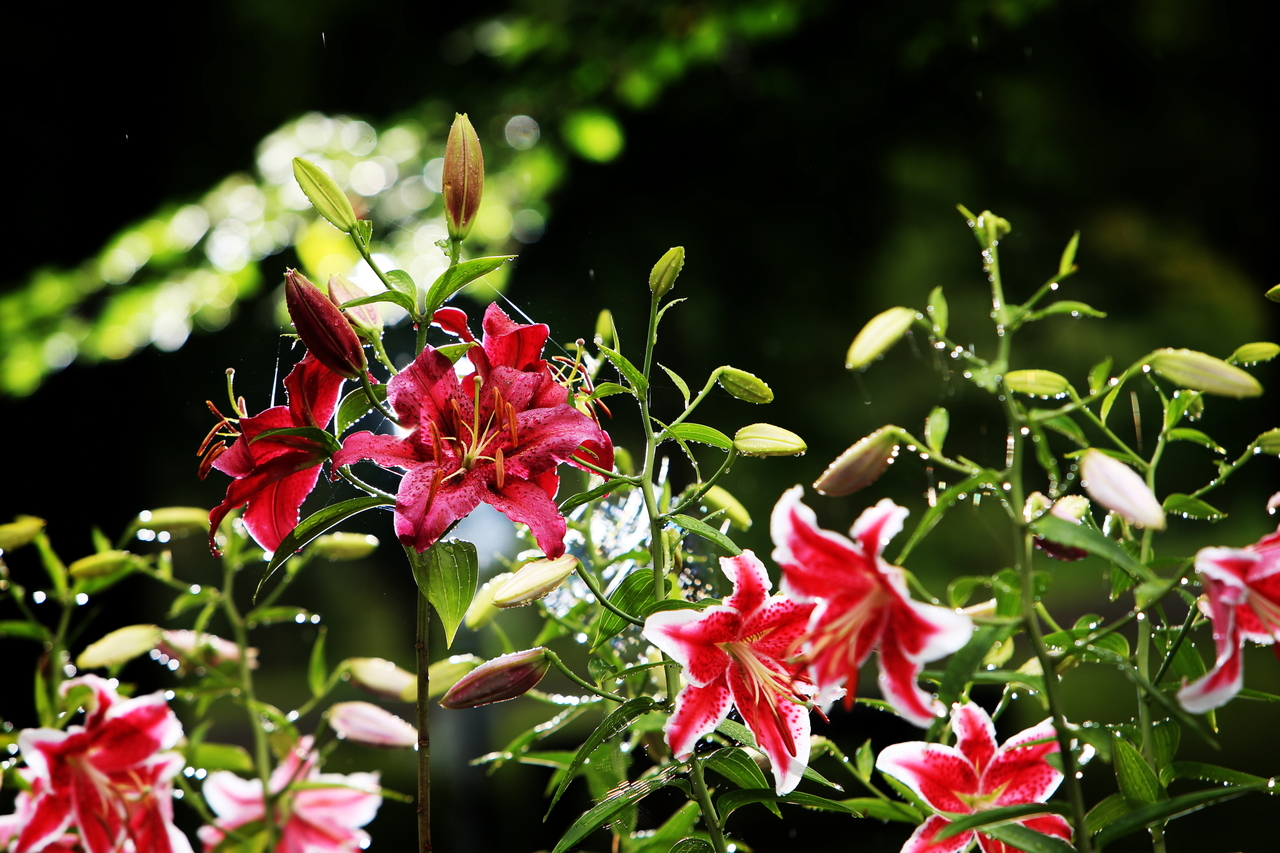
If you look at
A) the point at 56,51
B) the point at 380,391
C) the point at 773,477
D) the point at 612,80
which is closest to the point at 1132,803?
the point at 380,391

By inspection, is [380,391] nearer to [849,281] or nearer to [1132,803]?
[1132,803]

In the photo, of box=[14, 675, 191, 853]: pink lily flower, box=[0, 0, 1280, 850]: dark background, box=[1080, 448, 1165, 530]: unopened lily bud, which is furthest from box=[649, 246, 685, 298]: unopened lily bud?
box=[0, 0, 1280, 850]: dark background

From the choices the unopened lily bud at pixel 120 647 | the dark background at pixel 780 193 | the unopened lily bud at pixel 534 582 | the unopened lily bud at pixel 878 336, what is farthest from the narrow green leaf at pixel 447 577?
the dark background at pixel 780 193

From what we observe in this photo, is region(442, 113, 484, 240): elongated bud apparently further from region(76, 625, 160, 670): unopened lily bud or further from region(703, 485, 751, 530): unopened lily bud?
region(76, 625, 160, 670): unopened lily bud

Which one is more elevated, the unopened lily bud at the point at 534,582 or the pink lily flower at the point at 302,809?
the unopened lily bud at the point at 534,582

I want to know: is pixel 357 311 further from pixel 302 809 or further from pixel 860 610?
pixel 302 809

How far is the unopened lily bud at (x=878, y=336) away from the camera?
24 cm

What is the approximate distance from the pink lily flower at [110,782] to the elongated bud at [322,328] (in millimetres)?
219

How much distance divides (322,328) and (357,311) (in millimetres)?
46

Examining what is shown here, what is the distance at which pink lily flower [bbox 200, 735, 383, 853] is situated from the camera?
1.48ft

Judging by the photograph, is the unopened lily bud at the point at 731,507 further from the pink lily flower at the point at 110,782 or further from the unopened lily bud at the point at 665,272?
the pink lily flower at the point at 110,782

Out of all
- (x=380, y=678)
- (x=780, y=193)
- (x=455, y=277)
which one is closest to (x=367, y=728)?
(x=380, y=678)

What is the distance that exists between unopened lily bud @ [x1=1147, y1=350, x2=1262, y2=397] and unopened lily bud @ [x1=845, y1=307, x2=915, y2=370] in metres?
0.06

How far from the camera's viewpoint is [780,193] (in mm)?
1494
